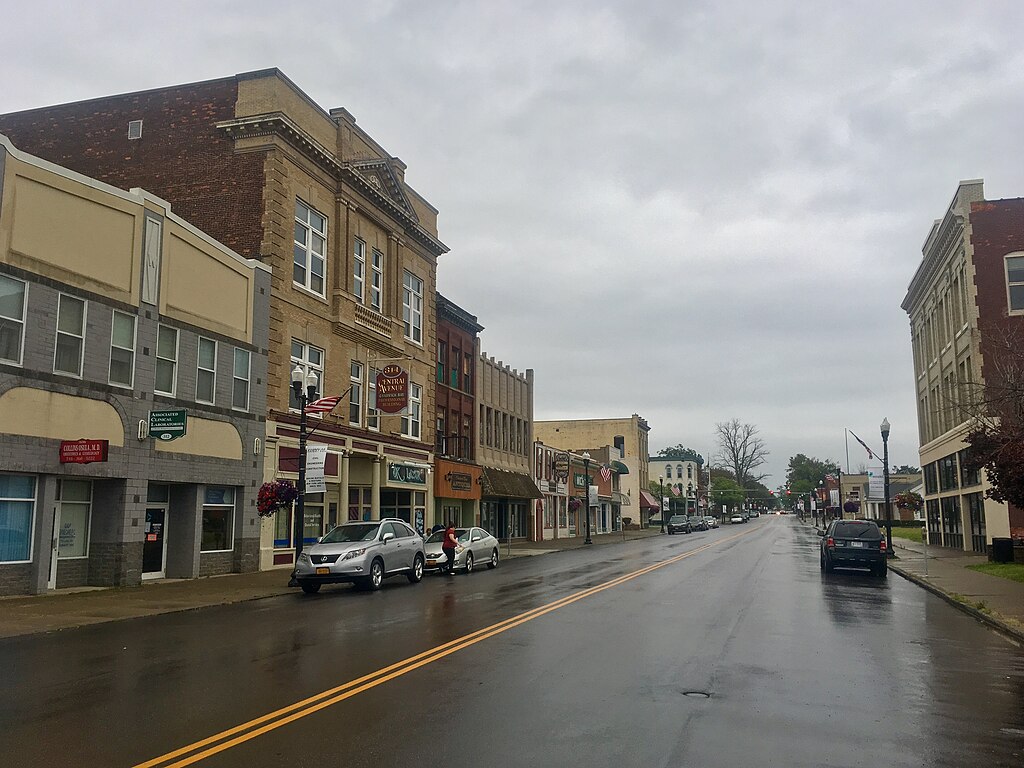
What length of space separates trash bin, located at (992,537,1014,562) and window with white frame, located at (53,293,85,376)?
28.4 meters

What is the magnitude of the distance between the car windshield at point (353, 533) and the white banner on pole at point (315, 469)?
1945 millimetres

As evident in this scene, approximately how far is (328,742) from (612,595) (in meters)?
12.6

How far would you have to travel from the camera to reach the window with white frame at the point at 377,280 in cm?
3612

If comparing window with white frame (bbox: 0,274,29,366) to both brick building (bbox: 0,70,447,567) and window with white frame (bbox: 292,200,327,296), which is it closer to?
brick building (bbox: 0,70,447,567)

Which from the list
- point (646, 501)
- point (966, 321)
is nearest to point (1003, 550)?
point (966, 321)

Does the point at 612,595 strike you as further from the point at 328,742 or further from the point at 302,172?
the point at 302,172

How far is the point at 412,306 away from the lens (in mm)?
40031

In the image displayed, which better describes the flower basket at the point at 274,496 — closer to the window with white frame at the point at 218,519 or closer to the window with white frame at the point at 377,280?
the window with white frame at the point at 218,519

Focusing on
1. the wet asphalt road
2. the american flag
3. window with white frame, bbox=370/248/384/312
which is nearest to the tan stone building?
window with white frame, bbox=370/248/384/312

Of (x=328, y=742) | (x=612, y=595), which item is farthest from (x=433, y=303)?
(x=328, y=742)

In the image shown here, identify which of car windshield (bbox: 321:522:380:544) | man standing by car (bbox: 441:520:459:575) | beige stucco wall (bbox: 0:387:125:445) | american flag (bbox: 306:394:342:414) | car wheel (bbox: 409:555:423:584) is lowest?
car wheel (bbox: 409:555:423:584)

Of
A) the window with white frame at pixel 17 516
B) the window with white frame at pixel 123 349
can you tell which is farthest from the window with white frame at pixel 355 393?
the window with white frame at pixel 17 516

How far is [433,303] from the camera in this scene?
4188cm

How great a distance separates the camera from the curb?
13.6m
